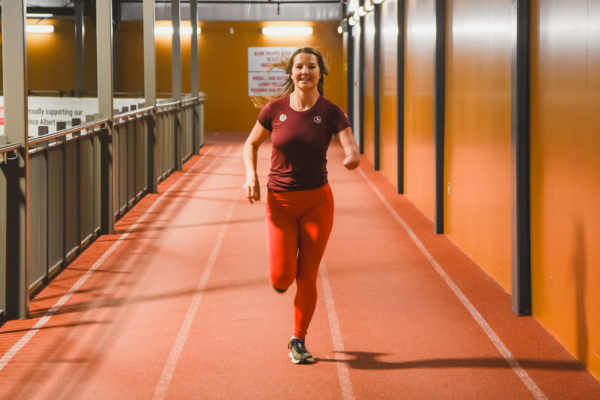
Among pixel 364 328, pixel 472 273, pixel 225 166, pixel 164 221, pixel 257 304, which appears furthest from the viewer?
pixel 225 166

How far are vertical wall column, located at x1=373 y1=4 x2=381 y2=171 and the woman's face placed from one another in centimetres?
1030

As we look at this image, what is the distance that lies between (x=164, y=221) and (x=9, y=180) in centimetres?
400

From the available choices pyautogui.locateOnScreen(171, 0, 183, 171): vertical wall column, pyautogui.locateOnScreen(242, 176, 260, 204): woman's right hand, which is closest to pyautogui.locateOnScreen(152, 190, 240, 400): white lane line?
pyautogui.locateOnScreen(242, 176, 260, 204): woman's right hand

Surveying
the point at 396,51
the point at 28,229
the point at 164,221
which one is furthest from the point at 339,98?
the point at 28,229

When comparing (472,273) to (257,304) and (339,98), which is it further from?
(339,98)

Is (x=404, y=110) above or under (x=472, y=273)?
above

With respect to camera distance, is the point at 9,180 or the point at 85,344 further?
the point at 9,180

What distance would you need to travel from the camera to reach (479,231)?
681 cm

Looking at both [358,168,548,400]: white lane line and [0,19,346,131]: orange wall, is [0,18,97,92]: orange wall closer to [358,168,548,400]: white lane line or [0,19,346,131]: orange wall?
[0,19,346,131]: orange wall

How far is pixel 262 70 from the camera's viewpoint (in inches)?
1015

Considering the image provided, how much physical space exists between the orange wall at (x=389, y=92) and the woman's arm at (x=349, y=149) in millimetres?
7811

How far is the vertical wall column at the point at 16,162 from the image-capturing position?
17.2 feet

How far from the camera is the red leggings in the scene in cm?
414

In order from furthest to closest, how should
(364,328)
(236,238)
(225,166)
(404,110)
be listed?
1. (225,166)
2. (404,110)
3. (236,238)
4. (364,328)
